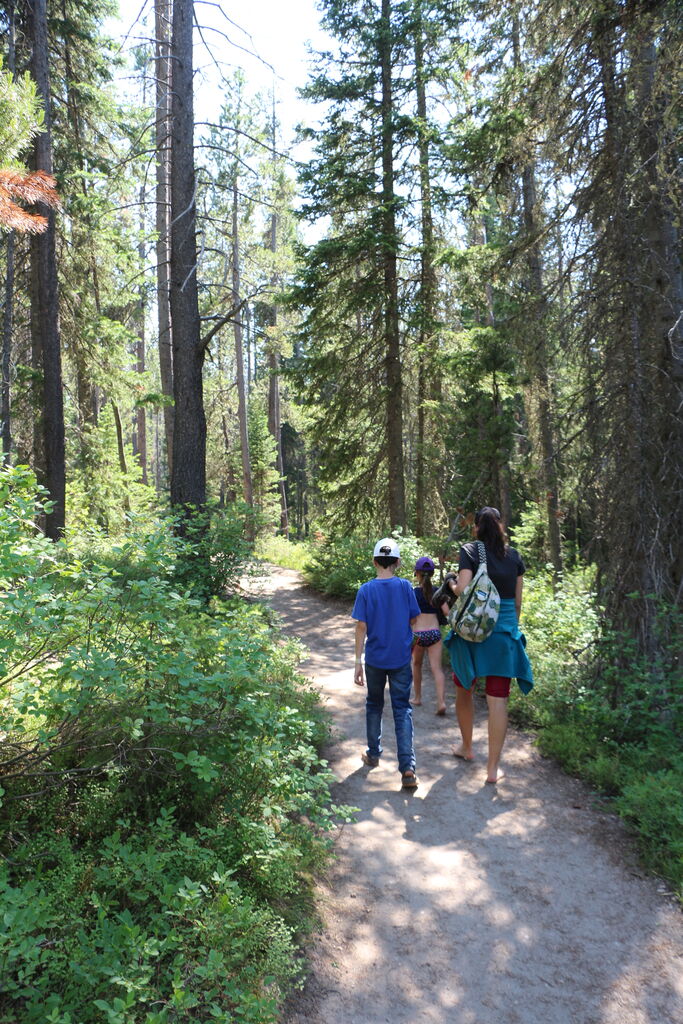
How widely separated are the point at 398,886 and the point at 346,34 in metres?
16.3

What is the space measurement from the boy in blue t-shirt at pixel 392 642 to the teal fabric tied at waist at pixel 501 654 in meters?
0.54

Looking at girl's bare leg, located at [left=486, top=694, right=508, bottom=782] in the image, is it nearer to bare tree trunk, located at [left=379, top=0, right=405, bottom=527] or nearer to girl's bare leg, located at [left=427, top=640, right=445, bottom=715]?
girl's bare leg, located at [left=427, top=640, right=445, bottom=715]

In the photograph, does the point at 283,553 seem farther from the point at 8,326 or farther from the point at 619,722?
the point at 619,722

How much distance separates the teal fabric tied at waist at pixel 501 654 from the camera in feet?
17.9

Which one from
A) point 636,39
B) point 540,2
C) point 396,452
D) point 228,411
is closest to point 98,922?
point 636,39

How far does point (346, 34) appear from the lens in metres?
14.1

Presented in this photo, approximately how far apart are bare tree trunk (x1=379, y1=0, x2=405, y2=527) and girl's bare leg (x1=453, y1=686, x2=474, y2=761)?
824 centimetres

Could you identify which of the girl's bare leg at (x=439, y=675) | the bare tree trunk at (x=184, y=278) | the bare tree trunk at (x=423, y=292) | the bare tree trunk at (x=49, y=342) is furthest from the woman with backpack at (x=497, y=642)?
the bare tree trunk at (x=423, y=292)

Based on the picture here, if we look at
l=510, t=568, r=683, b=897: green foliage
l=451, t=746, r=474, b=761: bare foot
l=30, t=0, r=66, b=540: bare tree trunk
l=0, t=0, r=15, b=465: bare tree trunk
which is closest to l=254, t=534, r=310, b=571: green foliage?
l=30, t=0, r=66, b=540: bare tree trunk

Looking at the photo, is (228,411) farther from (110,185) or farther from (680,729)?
(680,729)

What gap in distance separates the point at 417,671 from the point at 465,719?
144cm

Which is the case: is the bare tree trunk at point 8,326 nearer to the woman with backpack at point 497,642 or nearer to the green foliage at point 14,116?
the green foliage at point 14,116

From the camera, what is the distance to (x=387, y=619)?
553cm

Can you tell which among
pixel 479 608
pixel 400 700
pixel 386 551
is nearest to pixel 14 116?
pixel 386 551
